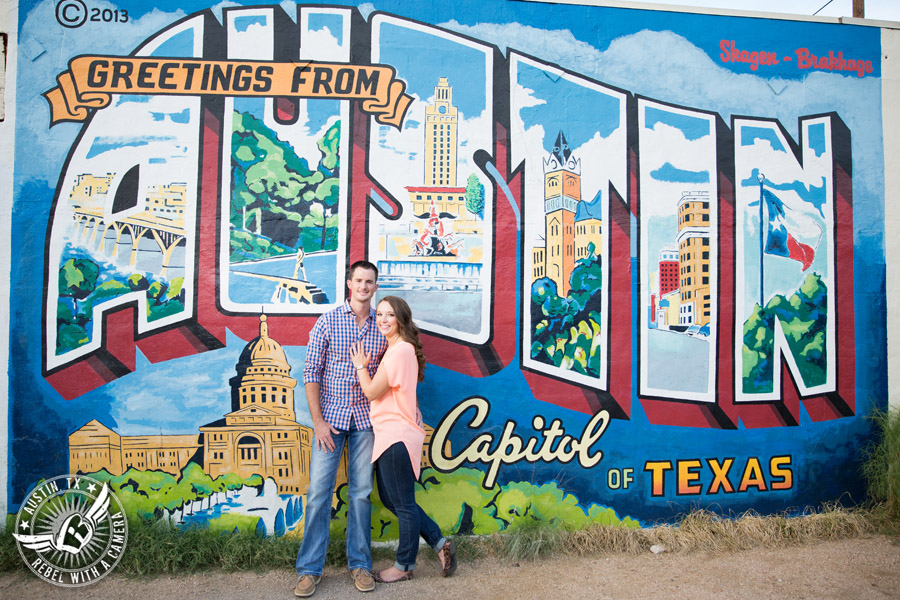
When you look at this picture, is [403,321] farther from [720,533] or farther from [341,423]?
[720,533]

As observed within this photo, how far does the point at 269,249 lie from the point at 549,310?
220 centimetres

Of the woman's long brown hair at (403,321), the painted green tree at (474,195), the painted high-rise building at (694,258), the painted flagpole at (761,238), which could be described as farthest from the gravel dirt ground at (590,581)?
the painted green tree at (474,195)

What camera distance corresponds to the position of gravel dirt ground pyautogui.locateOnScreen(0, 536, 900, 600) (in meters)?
3.40

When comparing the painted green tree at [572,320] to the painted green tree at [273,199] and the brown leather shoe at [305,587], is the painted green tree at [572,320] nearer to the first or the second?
the painted green tree at [273,199]

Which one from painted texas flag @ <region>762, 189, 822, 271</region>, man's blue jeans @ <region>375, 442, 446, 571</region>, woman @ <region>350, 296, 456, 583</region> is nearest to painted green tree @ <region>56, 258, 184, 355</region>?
woman @ <region>350, 296, 456, 583</region>

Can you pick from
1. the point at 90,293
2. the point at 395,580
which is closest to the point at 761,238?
the point at 395,580

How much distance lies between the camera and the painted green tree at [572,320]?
420 centimetres

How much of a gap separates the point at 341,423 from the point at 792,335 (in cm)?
373

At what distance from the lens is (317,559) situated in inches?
136

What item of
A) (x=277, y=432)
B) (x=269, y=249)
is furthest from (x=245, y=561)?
(x=269, y=249)

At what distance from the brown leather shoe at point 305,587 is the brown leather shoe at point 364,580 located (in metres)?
0.27

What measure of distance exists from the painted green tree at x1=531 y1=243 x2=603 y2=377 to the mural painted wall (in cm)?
2

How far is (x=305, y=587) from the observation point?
3338 millimetres

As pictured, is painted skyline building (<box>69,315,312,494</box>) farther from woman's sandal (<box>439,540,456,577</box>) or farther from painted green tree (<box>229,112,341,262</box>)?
woman's sandal (<box>439,540,456,577</box>)
